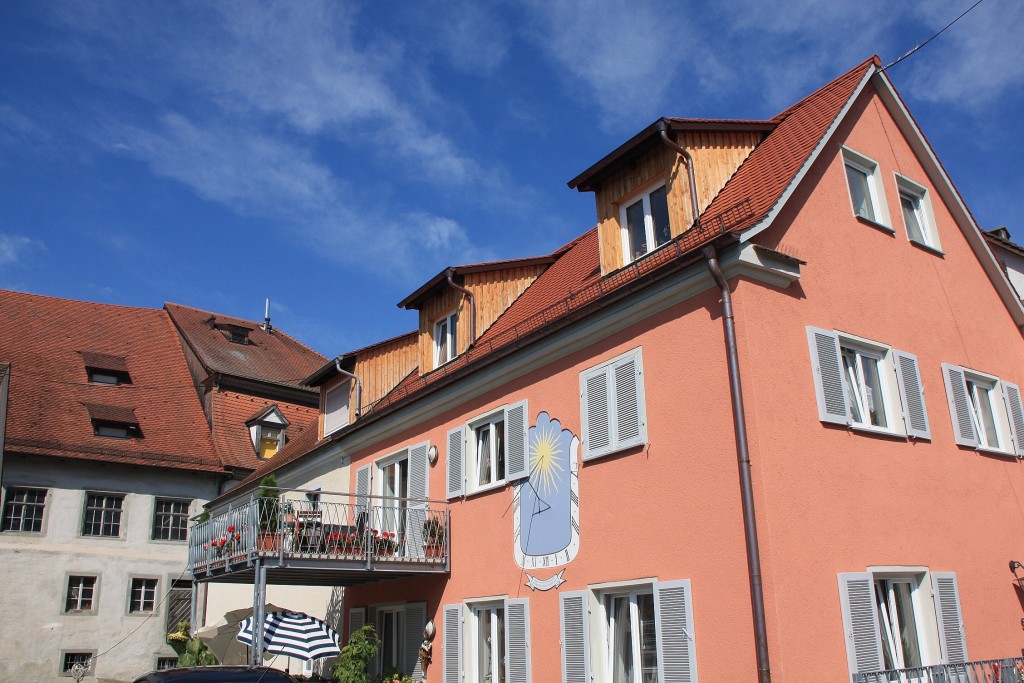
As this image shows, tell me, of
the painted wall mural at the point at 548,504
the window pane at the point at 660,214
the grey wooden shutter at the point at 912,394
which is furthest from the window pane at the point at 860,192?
the painted wall mural at the point at 548,504

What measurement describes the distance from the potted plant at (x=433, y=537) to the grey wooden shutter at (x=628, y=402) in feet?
15.1

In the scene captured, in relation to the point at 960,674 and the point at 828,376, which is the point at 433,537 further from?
the point at 960,674

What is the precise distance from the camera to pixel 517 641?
12.0 meters

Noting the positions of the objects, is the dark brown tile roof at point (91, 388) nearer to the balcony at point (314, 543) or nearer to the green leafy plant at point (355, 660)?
the balcony at point (314, 543)

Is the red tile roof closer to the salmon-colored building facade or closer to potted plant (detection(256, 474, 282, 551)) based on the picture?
the salmon-colored building facade

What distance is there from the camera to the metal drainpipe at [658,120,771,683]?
27.6 feet

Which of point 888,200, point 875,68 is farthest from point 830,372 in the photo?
point 875,68

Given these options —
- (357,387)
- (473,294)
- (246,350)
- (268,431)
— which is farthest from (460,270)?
(246,350)

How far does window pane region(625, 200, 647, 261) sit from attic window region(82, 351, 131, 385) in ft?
74.0

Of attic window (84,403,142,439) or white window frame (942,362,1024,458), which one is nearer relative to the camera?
white window frame (942,362,1024,458)

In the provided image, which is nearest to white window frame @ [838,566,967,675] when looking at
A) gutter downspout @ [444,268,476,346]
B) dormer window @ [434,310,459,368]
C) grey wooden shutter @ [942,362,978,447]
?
grey wooden shutter @ [942,362,978,447]

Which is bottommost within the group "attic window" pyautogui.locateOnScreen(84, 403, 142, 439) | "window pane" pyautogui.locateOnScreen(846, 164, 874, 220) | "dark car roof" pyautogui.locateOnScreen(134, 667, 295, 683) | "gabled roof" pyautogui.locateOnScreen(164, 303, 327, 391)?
"dark car roof" pyautogui.locateOnScreen(134, 667, 295, 683)

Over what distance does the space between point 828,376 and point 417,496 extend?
26.4 ft

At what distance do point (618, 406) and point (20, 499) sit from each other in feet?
67.2
